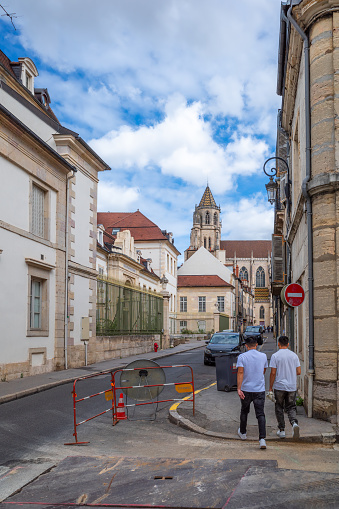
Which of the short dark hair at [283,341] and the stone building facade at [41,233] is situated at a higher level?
the stone building facade at [41,233]

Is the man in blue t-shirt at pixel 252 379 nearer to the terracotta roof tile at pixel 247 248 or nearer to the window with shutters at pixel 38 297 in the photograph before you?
the window with shutters at pixel 38 297

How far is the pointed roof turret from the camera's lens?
134500 mm

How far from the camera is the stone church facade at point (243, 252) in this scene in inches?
5113

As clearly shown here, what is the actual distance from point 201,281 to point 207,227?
57.1m

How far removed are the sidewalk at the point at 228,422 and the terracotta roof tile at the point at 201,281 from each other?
202ft

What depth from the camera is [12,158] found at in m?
17.3

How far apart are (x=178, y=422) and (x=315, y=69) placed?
6964mm

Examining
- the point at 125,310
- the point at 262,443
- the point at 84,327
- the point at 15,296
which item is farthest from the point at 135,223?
the point at 262,443

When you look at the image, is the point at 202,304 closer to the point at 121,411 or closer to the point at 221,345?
the point at 221,345

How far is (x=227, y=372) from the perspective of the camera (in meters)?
14.6

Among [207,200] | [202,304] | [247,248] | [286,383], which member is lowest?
[286,383]

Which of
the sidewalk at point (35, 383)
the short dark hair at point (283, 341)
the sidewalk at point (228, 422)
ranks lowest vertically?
the sidewalk at point (35, 383)

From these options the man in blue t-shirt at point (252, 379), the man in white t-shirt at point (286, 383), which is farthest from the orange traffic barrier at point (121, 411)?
the man in white t-shirt at point (286, 383)

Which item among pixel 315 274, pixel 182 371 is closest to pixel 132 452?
pixel 315 274
